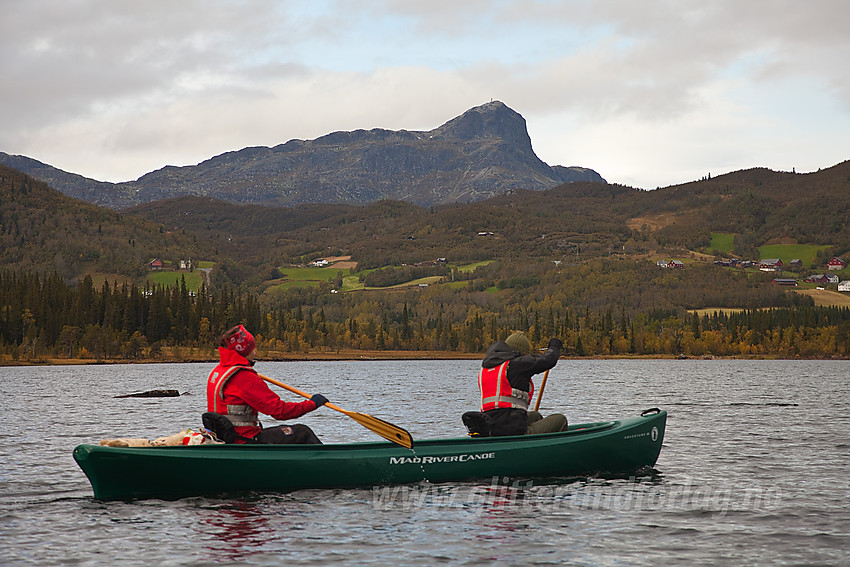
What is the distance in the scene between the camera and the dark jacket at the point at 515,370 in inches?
753

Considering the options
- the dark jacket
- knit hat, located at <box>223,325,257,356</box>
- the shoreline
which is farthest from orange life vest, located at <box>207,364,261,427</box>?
the shoreline

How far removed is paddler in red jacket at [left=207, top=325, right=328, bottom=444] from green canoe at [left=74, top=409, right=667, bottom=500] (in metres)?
0.70

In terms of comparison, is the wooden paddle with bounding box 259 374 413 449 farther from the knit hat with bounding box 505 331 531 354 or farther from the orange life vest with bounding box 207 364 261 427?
the knit hat with bounding box 505 331 531 354

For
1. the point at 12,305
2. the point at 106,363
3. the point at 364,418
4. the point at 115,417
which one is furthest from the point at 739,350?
the point at 364,418

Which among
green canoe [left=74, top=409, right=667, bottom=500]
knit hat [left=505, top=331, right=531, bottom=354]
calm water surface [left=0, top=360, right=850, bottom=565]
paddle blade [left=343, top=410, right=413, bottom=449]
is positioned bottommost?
calm water surface [left=0, top=360, right=850, bottom=565]

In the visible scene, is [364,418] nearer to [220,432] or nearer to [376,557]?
[220,432]

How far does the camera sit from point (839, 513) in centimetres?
1784

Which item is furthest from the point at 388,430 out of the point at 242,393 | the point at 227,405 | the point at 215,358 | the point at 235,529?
the point at 215,358

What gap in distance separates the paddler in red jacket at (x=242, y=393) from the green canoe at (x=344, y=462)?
0.70 metres

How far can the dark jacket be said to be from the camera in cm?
1913

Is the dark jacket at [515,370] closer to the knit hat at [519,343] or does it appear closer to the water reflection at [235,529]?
the knit hat at [519,343]

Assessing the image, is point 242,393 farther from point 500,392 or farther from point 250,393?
point 500,392

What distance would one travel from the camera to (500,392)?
65.9 feet

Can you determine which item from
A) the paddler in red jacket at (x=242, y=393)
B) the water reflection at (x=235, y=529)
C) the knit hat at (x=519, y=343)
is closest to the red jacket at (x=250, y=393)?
the paddler in red jacket at (x=242, y=393)
